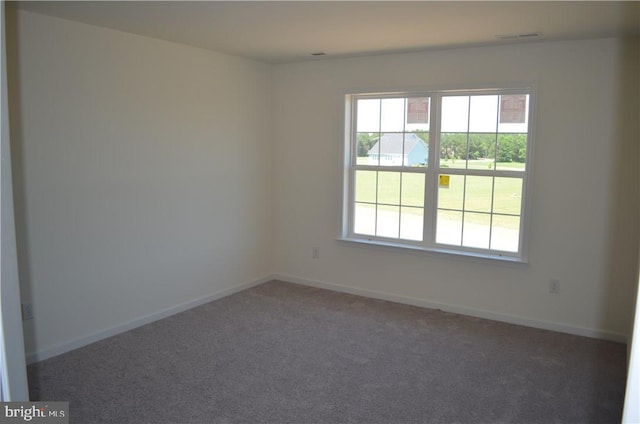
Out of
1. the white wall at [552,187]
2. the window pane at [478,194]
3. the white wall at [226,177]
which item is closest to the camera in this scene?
the white wall at [226,177]

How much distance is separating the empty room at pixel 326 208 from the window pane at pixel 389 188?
2 centimetres

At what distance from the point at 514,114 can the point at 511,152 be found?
0.33 m

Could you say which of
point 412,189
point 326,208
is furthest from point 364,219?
point 412,189

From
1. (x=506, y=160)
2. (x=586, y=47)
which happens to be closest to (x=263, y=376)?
(x=506, y=160)

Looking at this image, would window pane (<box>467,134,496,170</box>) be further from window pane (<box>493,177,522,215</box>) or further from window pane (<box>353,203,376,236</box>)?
window pane (<box>353,203,376,236</box>)

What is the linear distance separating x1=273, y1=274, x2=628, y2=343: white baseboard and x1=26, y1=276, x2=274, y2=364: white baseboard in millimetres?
667

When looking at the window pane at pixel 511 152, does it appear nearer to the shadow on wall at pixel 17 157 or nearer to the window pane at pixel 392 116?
the window pane at pixel 392 116

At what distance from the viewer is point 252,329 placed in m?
4.25

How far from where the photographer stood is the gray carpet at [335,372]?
2955 mm

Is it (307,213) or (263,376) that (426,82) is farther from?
(263,376)

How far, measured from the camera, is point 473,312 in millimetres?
4637

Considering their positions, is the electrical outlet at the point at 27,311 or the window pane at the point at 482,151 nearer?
the electrical outlet at the point at 27,311

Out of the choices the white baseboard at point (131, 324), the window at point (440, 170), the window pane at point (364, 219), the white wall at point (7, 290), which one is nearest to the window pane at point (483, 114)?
the window at point (440, 170)

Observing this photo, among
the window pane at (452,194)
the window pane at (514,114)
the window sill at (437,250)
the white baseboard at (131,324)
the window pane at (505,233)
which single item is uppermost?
the window pane at (514,114)
